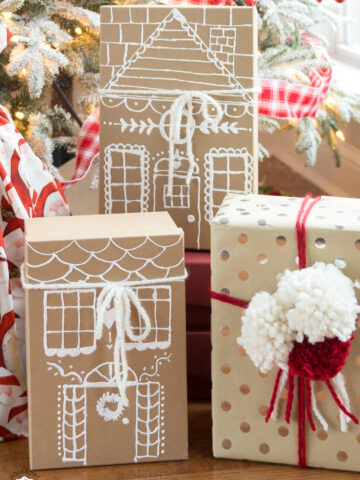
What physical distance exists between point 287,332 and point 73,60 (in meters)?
0.85

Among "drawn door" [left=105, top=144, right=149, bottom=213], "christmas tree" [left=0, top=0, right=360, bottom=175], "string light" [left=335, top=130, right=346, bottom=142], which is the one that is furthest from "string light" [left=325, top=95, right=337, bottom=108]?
"drawn door" [left=105, top=144, right=149, bottom=213]

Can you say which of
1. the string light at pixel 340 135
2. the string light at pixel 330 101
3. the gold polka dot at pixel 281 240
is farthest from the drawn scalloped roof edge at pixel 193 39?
the string light at pixel 340 135

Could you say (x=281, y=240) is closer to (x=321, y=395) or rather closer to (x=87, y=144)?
(x=321, y=395)

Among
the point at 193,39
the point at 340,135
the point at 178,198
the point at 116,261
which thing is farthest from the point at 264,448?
the point at 340,135

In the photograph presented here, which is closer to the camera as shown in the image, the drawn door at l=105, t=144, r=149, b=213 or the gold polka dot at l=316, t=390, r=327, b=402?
the gold polka dot at l=316, t=390, r=327, b=402

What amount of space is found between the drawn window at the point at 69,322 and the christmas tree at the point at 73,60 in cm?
54

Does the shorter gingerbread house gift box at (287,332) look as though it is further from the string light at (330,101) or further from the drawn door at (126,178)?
the string light at (330,101)

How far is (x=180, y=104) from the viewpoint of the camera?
1271 millimetres

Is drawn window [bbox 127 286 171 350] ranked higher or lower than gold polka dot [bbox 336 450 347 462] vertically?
higher

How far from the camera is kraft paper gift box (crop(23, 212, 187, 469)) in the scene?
1062 mm

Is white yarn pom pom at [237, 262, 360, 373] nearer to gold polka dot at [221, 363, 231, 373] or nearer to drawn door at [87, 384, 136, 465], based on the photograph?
gold polka dot at [221, 363, 231, 373]

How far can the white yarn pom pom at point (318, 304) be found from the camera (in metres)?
0.96

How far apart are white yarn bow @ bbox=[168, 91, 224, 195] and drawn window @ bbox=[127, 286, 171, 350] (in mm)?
293

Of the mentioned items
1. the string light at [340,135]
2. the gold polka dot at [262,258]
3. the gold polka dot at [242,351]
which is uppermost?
the string light at [340,135]
